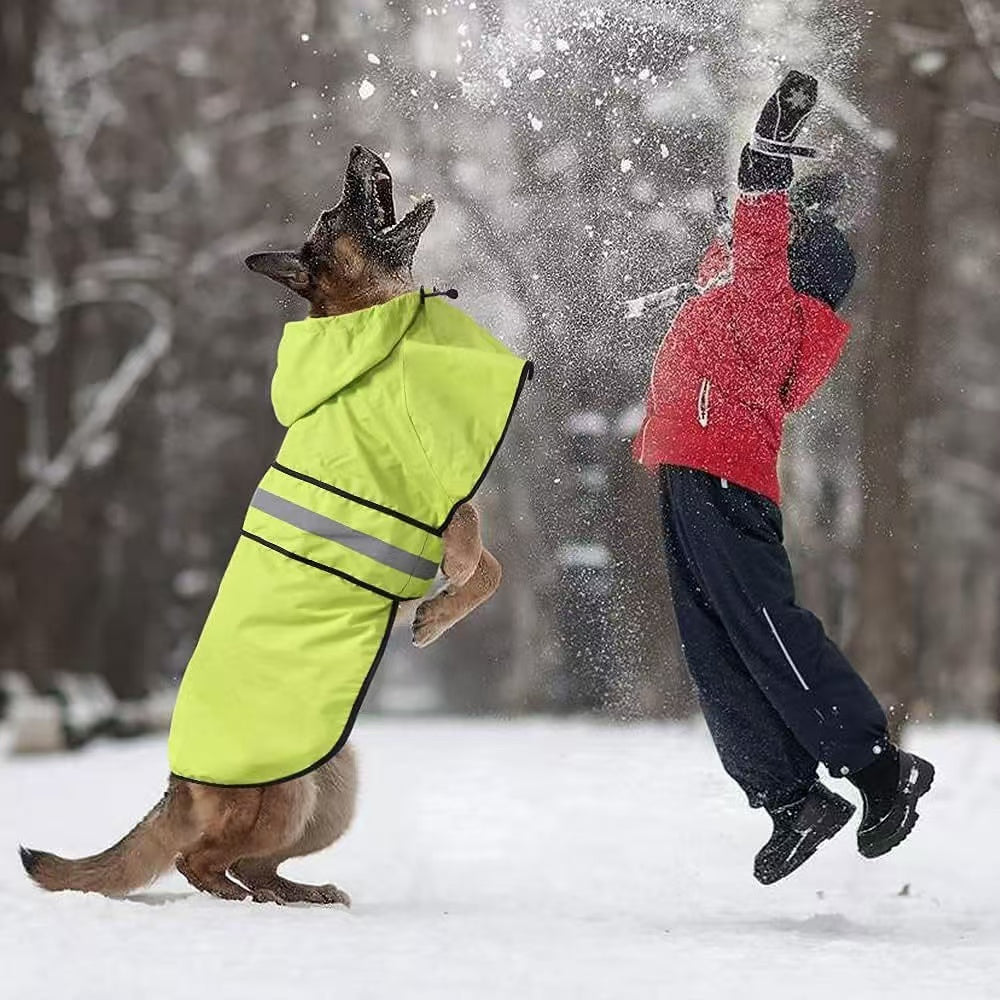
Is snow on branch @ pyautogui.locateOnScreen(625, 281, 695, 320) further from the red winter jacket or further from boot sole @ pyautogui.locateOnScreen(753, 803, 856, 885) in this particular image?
boot sole @ pyautogui.locateOnScreen(753, 803, 856, 885)

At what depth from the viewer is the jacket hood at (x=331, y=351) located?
3.79 m

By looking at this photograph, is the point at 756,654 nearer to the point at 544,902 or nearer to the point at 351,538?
the point at 544,902

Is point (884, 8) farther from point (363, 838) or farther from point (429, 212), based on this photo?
point (363, 838)

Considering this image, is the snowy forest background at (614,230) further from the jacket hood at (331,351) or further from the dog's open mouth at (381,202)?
the jacket hood at (331,351)

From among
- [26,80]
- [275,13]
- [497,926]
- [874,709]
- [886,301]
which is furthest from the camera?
[26,80]

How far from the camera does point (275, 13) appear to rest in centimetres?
1257

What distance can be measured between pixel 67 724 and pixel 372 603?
681 cm

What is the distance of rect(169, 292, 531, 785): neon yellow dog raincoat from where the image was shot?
3.71 m

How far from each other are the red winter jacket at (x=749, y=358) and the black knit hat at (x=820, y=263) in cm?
4

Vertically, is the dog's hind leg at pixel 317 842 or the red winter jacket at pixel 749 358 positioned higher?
the red winter jacket at pixel 749 358

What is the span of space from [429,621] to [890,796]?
3.81 ft

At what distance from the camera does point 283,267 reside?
157 inches

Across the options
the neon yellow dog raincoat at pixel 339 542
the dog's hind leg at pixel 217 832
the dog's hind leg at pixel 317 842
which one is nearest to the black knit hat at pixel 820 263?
the neon yellow dog raincoat at pixel 339 542

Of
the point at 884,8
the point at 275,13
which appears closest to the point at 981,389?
the point at 275,13
